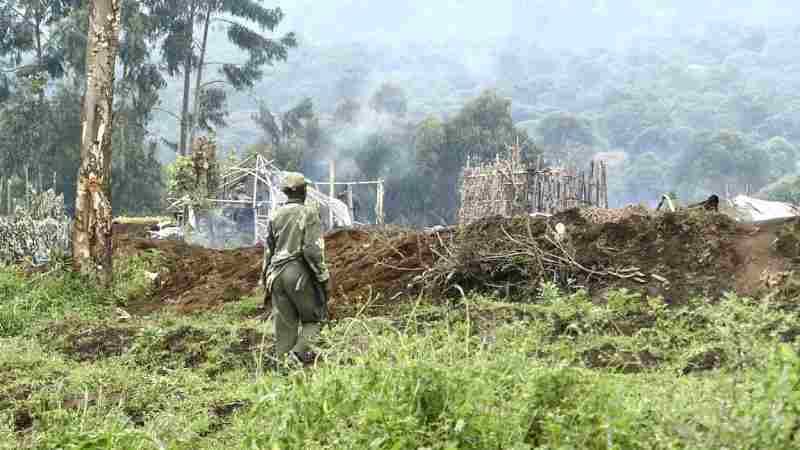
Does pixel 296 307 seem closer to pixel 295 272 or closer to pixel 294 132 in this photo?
pixel 295 272

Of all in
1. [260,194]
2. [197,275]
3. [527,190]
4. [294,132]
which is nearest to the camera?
[197,275]

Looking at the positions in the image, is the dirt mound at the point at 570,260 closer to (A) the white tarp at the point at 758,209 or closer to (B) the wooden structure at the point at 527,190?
(B) the wooden structure at the point at 527,190

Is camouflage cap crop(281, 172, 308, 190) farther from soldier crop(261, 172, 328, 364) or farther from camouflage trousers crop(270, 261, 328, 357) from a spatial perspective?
camouflage trousers crop(270, 261, 328, 357)

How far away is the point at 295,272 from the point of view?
340 inches

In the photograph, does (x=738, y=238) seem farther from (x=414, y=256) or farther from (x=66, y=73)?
(x=66, y=73)

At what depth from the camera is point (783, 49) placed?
133 metres

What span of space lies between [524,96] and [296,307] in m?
106

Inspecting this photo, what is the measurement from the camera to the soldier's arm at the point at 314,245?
8.62 metres

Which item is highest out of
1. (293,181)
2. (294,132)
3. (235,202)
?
(294,132)

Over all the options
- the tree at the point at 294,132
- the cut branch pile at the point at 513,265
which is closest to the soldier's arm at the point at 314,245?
→ the cut branch pile at the point at 513,265

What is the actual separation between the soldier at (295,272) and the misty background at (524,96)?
12440mm

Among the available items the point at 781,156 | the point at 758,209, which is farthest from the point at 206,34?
the point at 781,156

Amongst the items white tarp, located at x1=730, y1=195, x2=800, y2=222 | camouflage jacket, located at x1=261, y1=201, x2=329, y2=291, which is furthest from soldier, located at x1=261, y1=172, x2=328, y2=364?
white tarp, located at x1=730, y1=195, x2=800, y2=222

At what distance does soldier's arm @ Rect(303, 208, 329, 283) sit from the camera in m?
8.62
